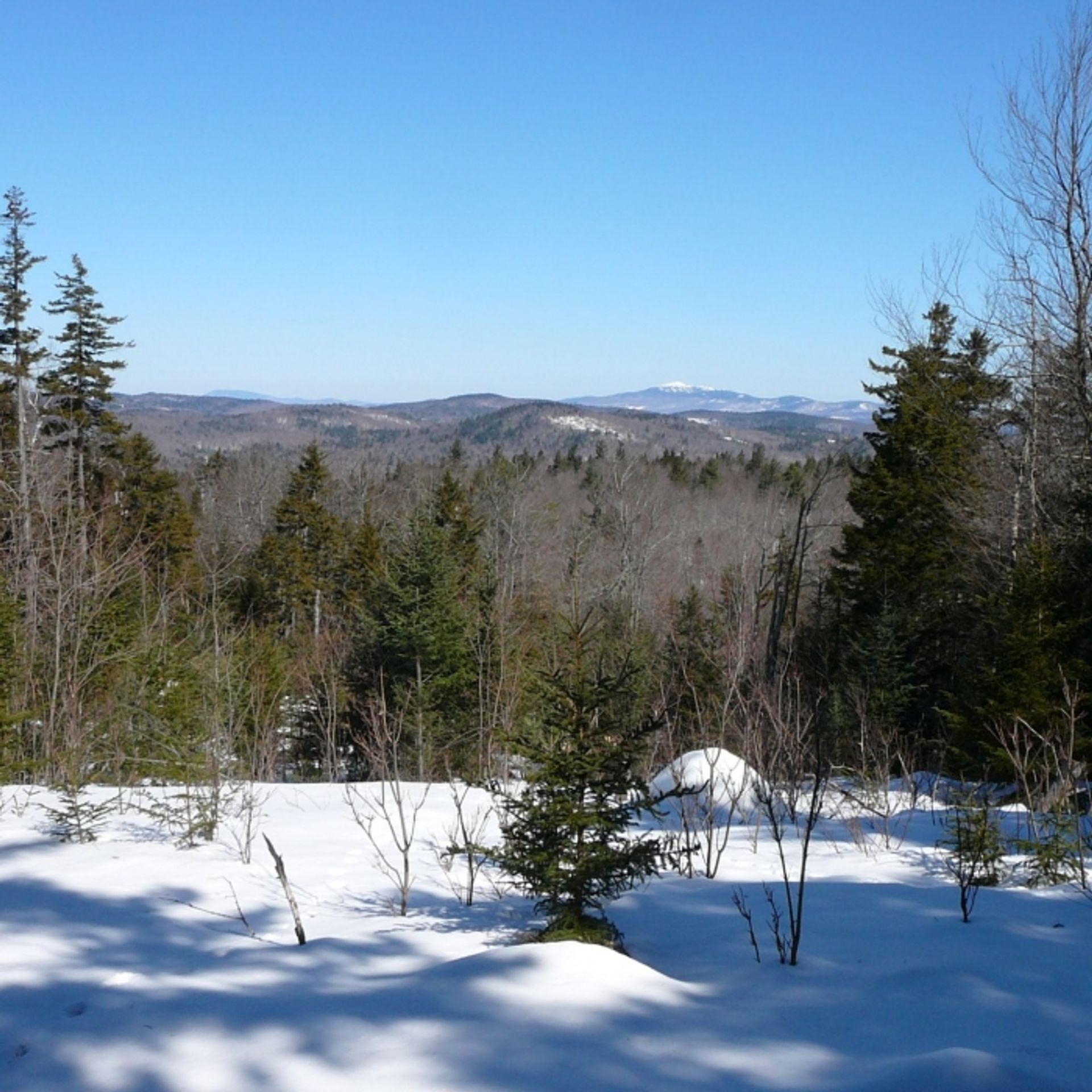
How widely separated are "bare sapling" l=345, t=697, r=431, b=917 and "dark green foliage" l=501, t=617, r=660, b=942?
1326 millimetres

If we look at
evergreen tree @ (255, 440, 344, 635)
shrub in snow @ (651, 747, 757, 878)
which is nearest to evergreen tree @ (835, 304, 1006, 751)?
shrub in snow @ (651, 747, 757, 878)

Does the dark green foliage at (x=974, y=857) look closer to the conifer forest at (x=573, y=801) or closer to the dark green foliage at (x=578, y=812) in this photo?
the conifer forest at (x=573, y=801)

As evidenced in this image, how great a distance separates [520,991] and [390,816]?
711 cm

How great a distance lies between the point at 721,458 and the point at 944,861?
81.7 m

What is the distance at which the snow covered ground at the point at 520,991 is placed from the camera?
12.1ft

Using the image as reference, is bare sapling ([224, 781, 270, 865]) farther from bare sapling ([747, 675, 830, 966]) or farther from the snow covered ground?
bare sapling ([747, 675, 830, 966])

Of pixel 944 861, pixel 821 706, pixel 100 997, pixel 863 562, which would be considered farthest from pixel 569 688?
pixel 863 562

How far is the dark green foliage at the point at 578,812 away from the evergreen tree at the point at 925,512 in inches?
608

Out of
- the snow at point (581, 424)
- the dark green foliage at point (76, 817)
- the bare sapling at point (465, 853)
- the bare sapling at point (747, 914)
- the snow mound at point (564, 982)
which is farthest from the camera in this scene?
the snow at point (581, 424)

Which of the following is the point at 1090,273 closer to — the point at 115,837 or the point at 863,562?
the point at 863,562

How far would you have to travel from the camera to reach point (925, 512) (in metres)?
21.6

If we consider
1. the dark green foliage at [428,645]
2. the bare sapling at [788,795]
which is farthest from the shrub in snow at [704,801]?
the dark green foliage at [428,645]

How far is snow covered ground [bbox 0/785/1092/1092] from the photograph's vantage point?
3.70 meters

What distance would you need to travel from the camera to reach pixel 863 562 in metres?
22.6
